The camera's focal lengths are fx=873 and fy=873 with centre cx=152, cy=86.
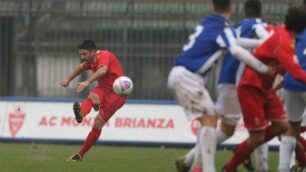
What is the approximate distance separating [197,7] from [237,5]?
112cm

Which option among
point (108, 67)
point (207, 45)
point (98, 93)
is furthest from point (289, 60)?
point (98, 93)

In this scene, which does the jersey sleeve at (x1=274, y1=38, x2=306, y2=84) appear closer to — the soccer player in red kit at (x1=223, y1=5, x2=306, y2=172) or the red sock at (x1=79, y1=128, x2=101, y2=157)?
the soccer player in red kit at (x1=223, y1=5, x2=306, y2=172)

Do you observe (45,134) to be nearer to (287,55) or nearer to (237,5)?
(237,5)

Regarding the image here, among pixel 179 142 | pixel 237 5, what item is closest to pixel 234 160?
pixel 179 142

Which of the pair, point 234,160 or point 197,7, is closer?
point 234,160

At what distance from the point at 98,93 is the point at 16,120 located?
202 inches

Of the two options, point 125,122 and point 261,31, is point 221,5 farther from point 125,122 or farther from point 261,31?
point 125,122

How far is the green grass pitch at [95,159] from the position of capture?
11.9 m

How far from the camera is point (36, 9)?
2309cm

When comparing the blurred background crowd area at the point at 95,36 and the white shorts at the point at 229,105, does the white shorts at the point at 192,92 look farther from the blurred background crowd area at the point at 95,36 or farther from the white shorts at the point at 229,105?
the blurred background crowd area at the point at 95,36

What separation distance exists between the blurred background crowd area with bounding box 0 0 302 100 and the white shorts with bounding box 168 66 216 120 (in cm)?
1374

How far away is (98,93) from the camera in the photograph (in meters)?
13.6

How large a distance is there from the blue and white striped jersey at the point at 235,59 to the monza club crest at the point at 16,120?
29.1ft

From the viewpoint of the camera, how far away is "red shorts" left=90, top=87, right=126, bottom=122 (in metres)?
13.4
